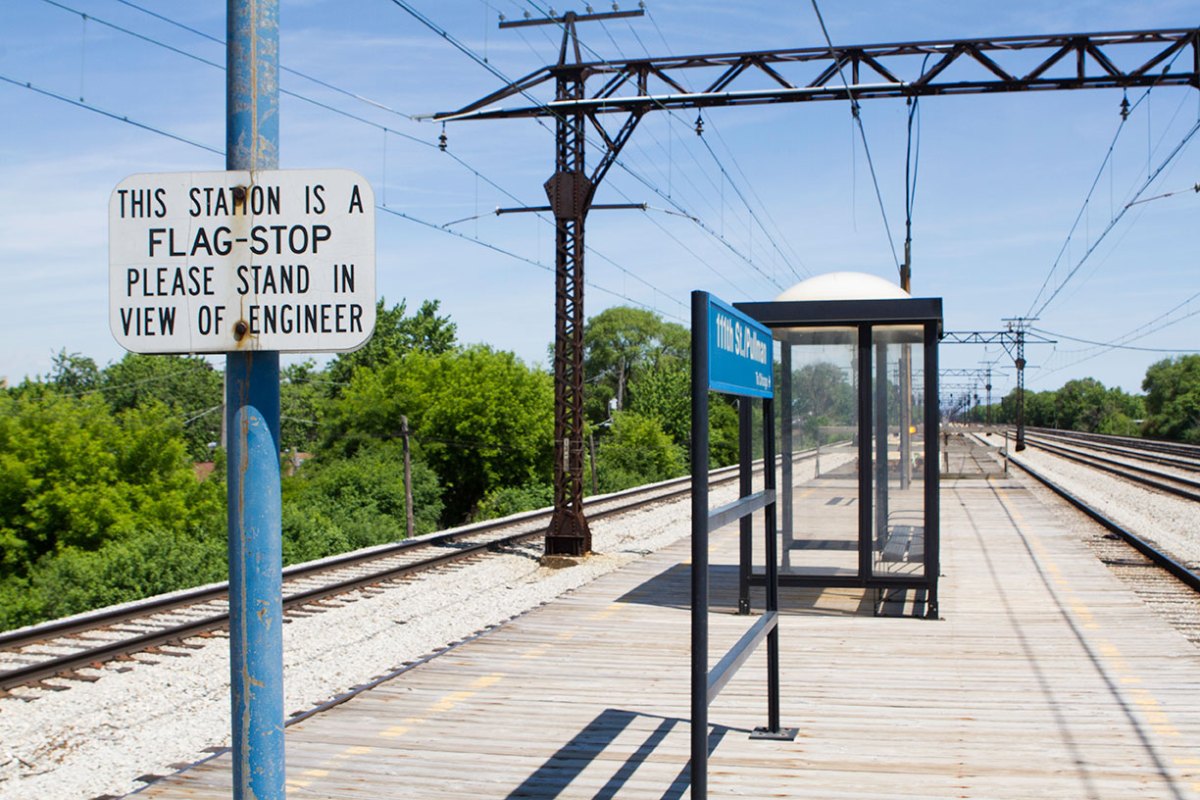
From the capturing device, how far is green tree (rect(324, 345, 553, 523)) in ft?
153

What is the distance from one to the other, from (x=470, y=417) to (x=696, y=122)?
32.1 meters

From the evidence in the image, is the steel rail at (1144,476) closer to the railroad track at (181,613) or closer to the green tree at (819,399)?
the railroad track at (181,613)

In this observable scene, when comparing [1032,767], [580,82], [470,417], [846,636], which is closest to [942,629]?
[846,636]

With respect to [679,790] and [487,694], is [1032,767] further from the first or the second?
[487,694]

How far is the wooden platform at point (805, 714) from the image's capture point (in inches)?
215

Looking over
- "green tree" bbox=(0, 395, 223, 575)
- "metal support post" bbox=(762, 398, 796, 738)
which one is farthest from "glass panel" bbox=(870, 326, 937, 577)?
"green tree" bbox=(0, 395, 223, 575)

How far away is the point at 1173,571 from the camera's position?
1384 centimetres

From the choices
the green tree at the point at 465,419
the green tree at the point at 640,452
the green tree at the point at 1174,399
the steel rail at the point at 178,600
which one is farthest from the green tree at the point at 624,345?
the steel rail at the point at 178,600

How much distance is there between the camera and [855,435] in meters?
10.7

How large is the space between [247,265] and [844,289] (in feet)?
27.7

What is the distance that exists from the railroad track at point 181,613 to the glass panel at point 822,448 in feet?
0.70

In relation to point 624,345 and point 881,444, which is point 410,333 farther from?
point 881,444

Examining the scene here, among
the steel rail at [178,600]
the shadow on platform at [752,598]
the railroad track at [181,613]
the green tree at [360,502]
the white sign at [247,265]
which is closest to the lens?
the white sign at [247,265]

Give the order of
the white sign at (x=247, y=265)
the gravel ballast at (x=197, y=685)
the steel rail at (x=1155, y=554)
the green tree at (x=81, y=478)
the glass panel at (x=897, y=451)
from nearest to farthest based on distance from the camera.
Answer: the white sign at (x=247, y=265) < the gravel ballast at (x=197, y=685) < the glass panel at (x=897, y=451) < the steel rail at (x=1155, y=554) < the green tree at (x=81, y=478)
